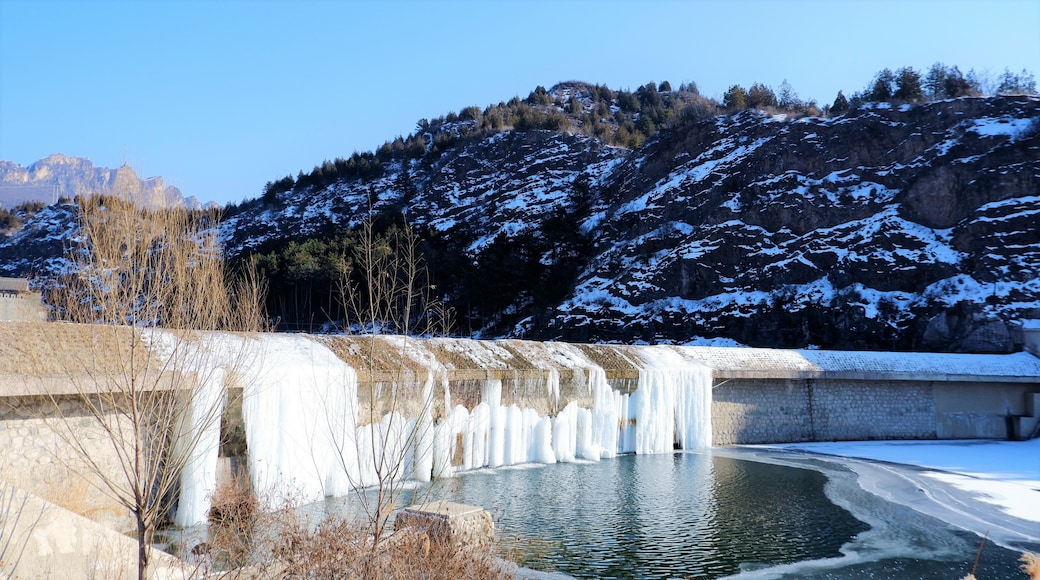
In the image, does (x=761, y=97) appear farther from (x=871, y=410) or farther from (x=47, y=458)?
(x=47, y=458)

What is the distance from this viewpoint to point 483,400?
14117 mm

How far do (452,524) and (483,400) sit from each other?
7.56 meters

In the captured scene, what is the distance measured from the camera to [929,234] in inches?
1223

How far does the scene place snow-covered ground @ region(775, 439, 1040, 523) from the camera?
12461 mm

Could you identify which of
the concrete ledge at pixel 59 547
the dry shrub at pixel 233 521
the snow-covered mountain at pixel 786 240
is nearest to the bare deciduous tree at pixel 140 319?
the concrete ledge at pixel 59 547

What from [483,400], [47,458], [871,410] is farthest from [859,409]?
[47,458]

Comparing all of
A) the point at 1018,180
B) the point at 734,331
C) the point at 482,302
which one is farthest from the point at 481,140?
the point at 1018,180

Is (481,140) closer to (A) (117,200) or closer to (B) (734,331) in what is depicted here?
(B) (734,331)

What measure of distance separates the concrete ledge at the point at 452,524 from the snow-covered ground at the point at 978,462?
8.82 meters

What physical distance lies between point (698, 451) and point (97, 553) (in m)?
14.3

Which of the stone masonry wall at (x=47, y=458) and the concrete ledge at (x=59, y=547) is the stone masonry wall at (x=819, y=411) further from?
the concrete ledge at (x=59, y=547)

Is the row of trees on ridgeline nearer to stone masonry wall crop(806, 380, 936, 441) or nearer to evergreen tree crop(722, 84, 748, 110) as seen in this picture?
evergreen tree crop(722, 84, 748, 110)

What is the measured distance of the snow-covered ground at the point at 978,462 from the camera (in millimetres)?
12461

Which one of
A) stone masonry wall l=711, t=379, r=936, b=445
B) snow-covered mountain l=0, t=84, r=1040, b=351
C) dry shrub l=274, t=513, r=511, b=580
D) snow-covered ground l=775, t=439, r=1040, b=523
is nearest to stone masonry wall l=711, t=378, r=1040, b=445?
stone masonry wall l=711, t=379, r=936, b=445
